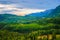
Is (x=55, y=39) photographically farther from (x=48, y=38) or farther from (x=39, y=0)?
(x=39, y=0)

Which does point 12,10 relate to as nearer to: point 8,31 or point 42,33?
point 8,31

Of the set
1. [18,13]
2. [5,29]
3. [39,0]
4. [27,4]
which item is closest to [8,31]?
[5,29]

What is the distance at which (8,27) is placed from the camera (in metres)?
8.70

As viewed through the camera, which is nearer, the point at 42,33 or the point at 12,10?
the point at 12,10

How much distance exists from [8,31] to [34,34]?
1.36 metres

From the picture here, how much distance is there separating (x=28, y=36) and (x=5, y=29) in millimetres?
1205

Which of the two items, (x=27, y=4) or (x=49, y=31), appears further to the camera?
(x=49, y=31)

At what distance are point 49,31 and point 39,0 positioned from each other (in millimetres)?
1756

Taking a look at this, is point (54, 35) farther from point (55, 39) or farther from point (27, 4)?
point (27, 4)

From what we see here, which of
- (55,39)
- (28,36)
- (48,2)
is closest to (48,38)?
(55,39)

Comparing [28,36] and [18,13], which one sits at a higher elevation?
[18,13]

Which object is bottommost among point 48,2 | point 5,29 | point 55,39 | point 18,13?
point 55,39

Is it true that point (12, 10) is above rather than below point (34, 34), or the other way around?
above

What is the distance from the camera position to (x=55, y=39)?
335 inches
